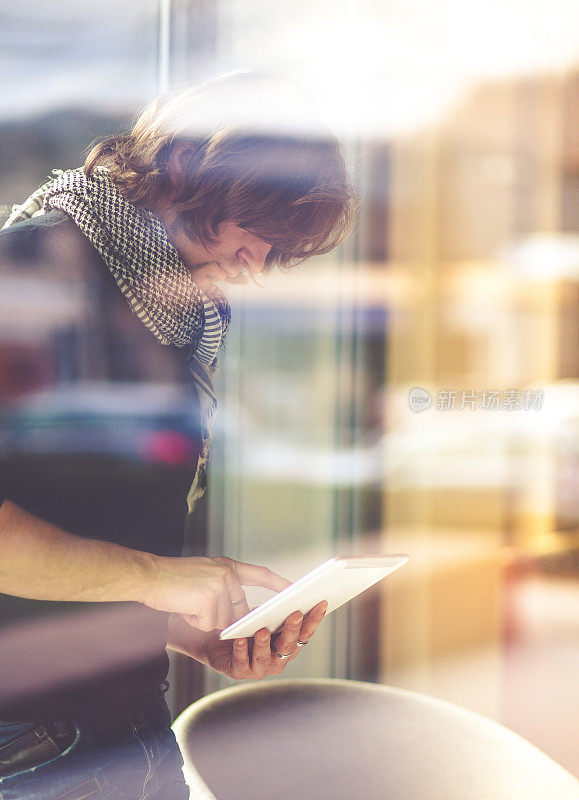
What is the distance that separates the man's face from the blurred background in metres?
0.30

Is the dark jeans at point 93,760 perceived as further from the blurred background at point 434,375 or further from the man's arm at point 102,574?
the blurred background at point 434,375

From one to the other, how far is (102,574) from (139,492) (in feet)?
0.45

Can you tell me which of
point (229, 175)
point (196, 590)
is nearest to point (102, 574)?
point (196, 590)

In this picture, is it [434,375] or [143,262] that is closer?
[143,262]

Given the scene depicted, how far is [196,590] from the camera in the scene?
812 millimetres

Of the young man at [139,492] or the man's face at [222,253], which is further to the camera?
the man's face at [222,253]

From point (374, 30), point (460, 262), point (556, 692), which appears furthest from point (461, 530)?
point (374, 30)

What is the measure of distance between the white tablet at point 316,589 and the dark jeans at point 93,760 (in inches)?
8.2

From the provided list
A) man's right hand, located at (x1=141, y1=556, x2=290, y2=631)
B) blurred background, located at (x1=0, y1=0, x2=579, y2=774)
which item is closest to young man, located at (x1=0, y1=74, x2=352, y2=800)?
man's right hand, located at (x1=141, y1=556, x2=290, y2=631)

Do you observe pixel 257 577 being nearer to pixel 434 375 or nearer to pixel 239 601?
pixel 239 601

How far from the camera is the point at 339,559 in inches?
29.8

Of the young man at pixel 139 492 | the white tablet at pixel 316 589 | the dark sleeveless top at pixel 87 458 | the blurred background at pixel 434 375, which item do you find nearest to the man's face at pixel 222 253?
the young man at pixel 139 492

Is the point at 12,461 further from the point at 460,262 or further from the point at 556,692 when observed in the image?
the point at 556,692

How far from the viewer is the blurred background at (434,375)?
1377 mm
